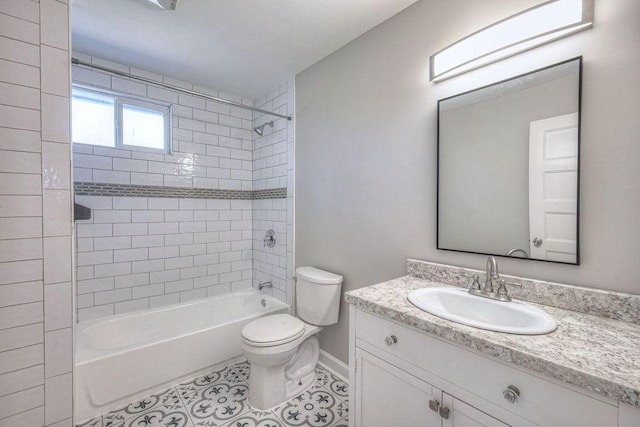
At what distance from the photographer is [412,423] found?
3.39 ft

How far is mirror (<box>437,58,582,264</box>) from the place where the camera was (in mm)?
1076

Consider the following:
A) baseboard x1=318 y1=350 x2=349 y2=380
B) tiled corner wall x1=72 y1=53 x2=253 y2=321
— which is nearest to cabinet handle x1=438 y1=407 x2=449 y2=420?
baseboard x1=318 y1=350 x2=349 y2=380

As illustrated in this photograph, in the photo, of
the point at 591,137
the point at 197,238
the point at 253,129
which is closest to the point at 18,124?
the point at 197,238

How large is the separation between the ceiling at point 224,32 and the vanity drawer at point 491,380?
5.81 ft

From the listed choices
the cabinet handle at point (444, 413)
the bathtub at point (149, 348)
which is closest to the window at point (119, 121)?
the bathtub at point (149, 348)

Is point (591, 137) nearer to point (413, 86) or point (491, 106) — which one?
point (491, 106)

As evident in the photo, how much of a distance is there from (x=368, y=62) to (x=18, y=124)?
1911 millimetres

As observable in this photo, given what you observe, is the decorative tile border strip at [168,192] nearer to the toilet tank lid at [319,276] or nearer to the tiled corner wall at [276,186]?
the tiled corner wall at [276,186]

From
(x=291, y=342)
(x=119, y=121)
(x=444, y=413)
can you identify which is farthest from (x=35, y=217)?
(x=444, y=413)

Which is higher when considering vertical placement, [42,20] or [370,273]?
[42,20]

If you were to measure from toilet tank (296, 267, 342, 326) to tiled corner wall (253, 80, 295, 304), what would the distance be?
484 millimetres

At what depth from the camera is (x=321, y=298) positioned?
1974mm

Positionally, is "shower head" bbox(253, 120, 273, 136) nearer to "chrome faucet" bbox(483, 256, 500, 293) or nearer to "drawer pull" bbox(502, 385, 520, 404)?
"chrome faucet" bbox(483, 256, 500, 293)

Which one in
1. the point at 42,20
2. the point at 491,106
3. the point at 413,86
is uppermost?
the point at 42,20
